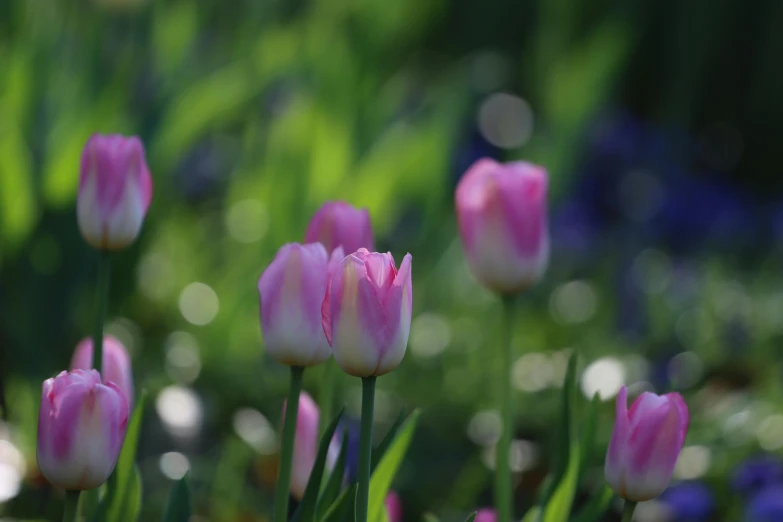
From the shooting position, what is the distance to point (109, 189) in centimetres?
72

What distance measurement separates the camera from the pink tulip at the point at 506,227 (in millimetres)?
796

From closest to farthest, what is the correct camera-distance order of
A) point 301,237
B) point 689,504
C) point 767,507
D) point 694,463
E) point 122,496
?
point 122,496
point 767,507
point 689,504
point 694,463
point 301,237

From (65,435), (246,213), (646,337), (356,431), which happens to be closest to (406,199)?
(246,213)

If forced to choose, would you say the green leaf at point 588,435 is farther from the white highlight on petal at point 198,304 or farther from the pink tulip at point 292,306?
the white highlight on petal at point 198,304

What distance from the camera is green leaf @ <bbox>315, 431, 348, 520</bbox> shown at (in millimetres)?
717

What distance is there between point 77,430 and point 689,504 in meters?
0.84

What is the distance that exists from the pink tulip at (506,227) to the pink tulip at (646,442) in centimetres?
17

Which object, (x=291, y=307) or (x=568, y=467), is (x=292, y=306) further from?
(x=568, y=467)

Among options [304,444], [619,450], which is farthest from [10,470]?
[619,450]

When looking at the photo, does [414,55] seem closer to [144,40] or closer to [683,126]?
[683,126]

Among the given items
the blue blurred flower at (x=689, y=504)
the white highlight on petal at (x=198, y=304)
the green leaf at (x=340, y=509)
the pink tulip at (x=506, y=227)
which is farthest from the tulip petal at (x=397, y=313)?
the white highlight on petal at (x=198, y=304)

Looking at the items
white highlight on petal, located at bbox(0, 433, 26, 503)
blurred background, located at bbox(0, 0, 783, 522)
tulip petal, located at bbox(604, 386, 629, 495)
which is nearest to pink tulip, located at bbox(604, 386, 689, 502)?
tulip petal, located at bbox(604, 386, 629, 495)

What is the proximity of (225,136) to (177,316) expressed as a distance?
80 centimetres

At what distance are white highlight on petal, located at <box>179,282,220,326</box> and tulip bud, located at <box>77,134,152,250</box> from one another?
905mm
